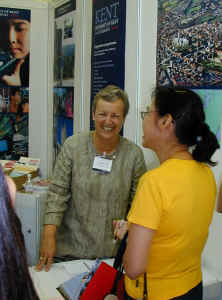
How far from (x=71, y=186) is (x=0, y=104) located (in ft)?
7.97

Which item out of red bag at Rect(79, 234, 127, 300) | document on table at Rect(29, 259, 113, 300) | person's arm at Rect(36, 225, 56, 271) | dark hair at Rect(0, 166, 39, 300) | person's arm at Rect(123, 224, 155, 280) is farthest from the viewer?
person's arm at Rect(36, 225, 56, 271)

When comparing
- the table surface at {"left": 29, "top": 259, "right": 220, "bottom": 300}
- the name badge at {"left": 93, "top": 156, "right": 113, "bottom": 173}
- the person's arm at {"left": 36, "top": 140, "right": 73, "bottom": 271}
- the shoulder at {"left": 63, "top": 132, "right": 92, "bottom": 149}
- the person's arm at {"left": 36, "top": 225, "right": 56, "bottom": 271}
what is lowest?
the table surface at {"left": 29, "top": 259, "right": 220, "bottom": 300}

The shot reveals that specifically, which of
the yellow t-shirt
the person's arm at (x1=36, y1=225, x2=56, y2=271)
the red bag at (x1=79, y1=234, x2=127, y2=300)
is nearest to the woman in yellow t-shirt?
the yellow t-shirt

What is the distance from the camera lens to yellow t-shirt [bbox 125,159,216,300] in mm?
1191

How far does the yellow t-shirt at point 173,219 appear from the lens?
1191mm

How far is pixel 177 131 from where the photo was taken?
1.32 meters

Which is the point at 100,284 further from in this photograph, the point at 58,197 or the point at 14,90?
the point at 14,90

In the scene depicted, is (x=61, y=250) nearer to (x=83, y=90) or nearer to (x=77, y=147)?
(x=77, y=147)

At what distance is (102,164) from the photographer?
2.20 metres

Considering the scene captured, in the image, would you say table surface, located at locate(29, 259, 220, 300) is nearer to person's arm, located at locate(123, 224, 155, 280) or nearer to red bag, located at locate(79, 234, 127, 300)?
red bag, located at locate(79, 234, 127, 300)

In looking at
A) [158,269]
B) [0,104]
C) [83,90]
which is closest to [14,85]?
[0,104]

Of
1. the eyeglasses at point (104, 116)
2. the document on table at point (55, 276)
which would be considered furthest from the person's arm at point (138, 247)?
the eyeglasses at point (104, 116)

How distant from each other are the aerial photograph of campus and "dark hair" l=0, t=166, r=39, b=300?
151cm

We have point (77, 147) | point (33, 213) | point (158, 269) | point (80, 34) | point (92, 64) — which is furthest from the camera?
point (80, 34)
